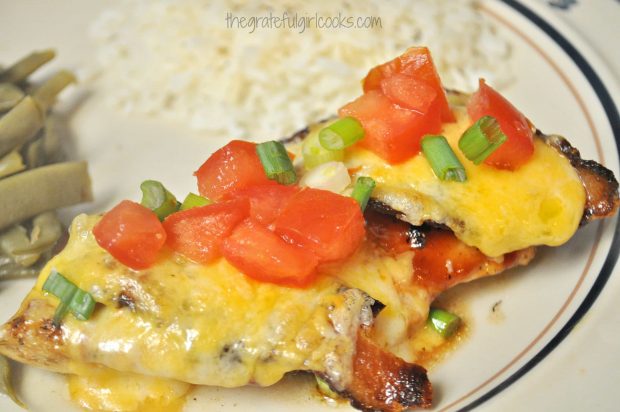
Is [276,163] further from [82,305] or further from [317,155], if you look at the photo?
[82,305]

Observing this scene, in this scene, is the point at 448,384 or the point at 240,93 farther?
the point at 240,93

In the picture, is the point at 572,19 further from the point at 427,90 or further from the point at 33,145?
the point at 33,145

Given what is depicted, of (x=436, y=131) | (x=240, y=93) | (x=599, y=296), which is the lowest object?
(x=599, y=296)

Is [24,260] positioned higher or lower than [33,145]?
lower

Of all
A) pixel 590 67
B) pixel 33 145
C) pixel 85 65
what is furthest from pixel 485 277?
pixel 85 65

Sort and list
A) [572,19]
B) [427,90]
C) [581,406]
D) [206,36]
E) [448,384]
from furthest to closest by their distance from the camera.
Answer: [206,36] → [572,19] → [427,90] → [448,384] → [581,406]

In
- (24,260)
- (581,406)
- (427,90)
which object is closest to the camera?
(581,406)

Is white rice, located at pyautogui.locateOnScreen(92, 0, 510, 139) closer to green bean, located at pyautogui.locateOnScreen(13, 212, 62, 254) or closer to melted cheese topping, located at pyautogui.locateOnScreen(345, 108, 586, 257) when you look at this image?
green bean, located at pyautogui.locateOnScreen(13, 212, 62, 254)
